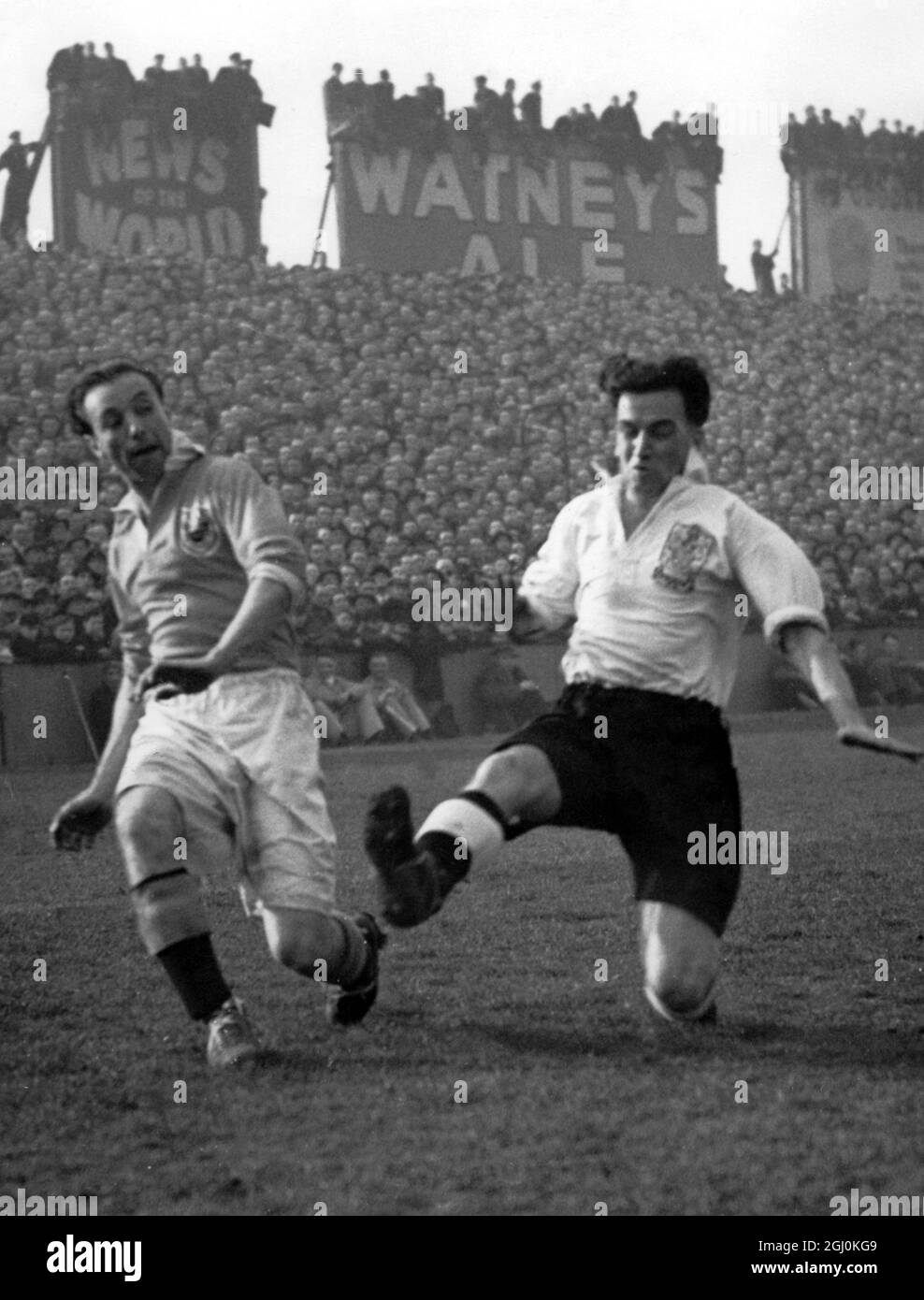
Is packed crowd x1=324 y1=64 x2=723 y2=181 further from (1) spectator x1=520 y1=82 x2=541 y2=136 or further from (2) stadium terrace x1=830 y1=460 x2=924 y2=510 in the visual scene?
(2) stadium terrace x1=830 y1=460 x2=924 y2=510

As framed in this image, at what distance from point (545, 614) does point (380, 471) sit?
6.58m

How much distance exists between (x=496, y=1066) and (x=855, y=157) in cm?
879

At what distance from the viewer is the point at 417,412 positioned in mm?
11094

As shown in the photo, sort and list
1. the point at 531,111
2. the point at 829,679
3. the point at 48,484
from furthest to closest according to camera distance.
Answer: the point at 531,111, the point at 48,484, the point at 829,679

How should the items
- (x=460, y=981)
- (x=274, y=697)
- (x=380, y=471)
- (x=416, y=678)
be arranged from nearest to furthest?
1. (x=274, y=697)
2. (x=460, y=981)
3. (x=416, y=678)
4. (x=380, y=471)

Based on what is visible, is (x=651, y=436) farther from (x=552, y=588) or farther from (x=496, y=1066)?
(x=496, y=1066)

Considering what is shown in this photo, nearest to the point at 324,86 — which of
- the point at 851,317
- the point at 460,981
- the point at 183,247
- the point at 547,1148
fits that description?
the point at 183,247

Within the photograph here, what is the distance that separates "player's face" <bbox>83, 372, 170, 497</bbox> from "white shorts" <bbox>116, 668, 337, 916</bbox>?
434 mm

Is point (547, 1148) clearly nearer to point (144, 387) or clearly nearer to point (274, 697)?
point (274, 697)

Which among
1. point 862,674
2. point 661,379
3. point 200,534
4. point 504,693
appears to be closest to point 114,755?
point 200,534

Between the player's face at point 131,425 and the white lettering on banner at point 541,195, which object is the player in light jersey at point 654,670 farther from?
the white lettering on banner at point 541,195

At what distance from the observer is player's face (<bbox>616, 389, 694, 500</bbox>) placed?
12.5 ft
